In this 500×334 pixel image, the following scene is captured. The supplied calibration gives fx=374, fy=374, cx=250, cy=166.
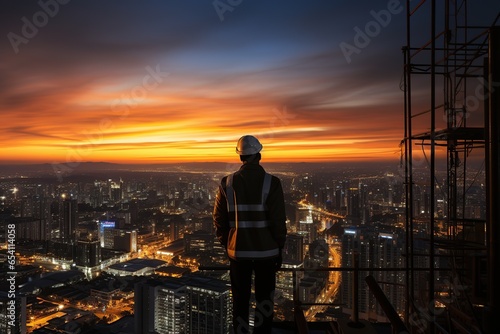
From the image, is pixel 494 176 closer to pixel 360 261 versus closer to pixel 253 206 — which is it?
pixel 253 206

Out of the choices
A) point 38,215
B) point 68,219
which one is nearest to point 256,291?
point 38,215

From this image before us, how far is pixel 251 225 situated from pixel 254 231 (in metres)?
0.04

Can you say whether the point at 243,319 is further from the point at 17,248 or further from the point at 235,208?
the point at 17,248

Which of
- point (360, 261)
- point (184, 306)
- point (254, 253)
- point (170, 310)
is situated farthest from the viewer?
point (360, 261)

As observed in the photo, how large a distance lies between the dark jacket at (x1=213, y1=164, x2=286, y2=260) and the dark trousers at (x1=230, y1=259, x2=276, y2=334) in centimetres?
9

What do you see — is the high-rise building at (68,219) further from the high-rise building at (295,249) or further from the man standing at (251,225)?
the man standing at (251,225)

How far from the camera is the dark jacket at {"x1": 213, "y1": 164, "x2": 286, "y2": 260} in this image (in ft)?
6.26

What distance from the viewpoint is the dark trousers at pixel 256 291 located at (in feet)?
6.52

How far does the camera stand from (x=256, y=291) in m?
2.05

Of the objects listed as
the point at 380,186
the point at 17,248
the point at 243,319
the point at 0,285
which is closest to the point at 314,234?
the point at 380,186

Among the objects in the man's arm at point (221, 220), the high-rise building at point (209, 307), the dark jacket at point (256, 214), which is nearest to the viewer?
the dark jacket at point (256, 214)

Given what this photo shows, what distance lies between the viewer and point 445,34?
3.81 metres

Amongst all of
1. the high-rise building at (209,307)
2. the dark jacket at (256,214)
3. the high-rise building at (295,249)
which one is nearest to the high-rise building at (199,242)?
the high-rise building at (295,249)

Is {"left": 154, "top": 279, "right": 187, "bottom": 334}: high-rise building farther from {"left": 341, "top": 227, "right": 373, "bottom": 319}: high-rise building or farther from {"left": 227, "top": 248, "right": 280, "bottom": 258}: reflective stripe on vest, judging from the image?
{"left": 227, "top": 248, "right": 280, "bottom": 258}: reflective stripe on vest
